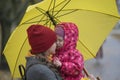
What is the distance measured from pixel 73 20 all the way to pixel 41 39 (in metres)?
1.98

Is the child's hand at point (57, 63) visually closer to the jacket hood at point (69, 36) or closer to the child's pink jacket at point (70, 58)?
the child's pink jacket at point (70, 58)

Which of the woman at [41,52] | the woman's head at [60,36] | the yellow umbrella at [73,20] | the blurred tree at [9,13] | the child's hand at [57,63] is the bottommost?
the blurred tree at [9,13]

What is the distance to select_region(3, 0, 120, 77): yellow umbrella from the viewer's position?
21.1 ft

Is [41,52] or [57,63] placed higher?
[41,52]

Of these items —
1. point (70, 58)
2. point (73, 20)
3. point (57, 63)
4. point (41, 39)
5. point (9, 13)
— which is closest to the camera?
point (41, 39)

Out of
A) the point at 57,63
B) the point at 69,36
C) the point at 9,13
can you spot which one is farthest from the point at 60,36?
the point at 9,13

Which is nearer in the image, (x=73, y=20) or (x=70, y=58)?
(x=70, y=58)

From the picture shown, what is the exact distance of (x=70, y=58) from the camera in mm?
5609

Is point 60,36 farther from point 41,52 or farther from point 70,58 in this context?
point 41,52

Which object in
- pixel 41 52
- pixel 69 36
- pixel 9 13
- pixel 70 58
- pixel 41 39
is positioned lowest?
pixel 9 13

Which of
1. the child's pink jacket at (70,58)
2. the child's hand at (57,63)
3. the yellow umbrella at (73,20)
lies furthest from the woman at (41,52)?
the yellow umbrella at (73,20)

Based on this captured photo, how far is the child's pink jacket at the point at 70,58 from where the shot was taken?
18.0ft

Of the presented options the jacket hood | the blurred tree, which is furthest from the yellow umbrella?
the blurred tree

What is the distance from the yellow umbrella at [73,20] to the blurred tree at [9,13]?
10343 millimetres
